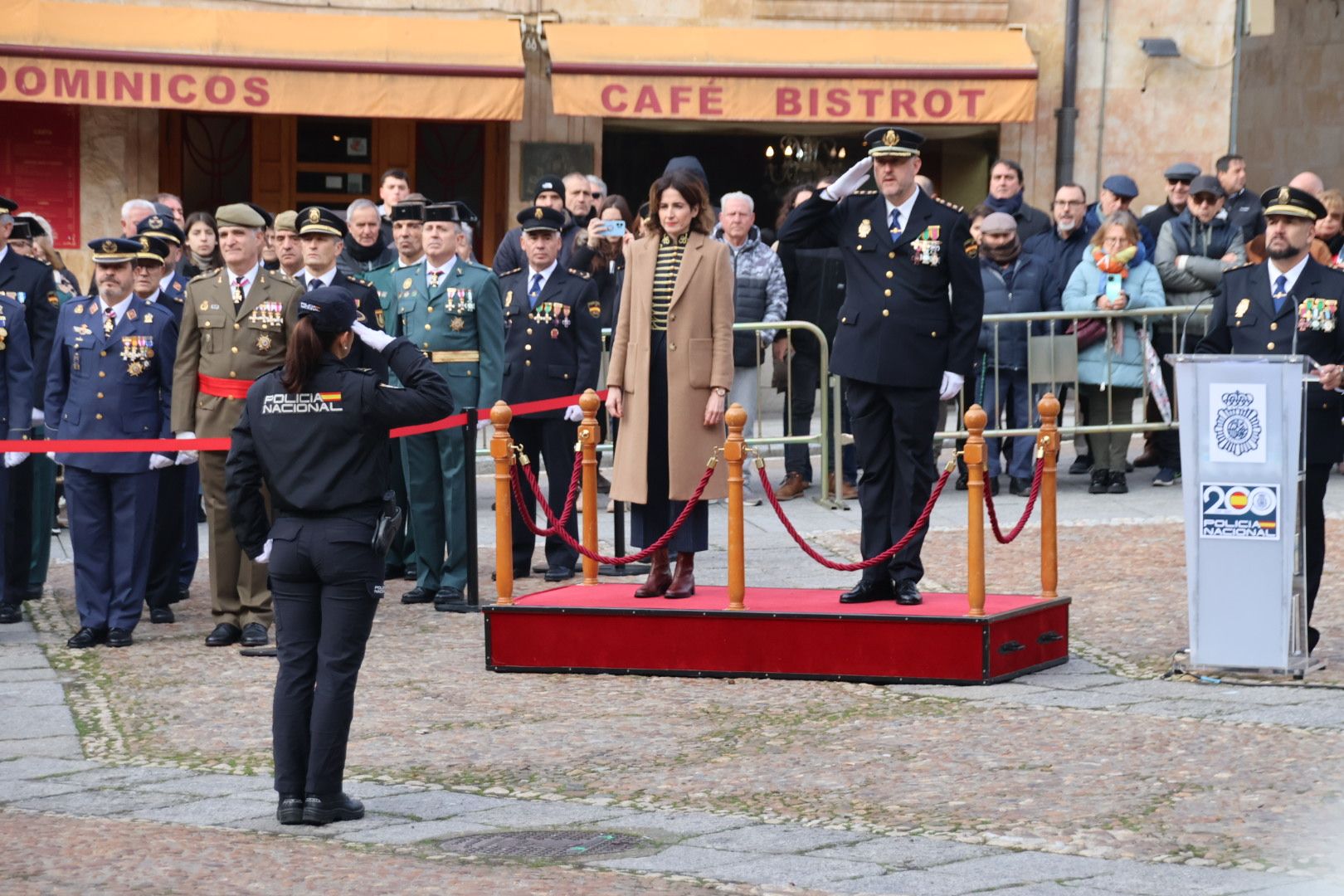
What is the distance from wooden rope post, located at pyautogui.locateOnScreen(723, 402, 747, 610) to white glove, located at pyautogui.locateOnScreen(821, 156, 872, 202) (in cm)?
105

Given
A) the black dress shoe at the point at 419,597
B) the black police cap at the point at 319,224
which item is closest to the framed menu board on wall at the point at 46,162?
the black dress shoe at the point at 419,597

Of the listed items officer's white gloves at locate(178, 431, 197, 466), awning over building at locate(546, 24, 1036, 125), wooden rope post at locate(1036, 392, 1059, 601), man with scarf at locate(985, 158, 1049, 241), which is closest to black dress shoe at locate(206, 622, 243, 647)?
officer's white gloves at locate(178, 431, 197, 466)

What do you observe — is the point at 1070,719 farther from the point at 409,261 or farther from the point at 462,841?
the point at 409,261

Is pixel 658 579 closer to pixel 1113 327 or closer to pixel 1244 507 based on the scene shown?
pixel 1244 507

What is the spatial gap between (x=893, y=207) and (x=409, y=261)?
139 inches

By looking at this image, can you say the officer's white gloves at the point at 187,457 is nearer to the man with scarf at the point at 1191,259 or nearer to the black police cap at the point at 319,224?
the black police cap at the point at 319,224

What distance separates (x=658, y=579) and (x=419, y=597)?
2212mm

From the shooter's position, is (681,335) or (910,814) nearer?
(910,814)

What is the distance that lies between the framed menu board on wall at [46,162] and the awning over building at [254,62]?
2.59 ft

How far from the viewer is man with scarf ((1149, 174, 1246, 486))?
1499cm

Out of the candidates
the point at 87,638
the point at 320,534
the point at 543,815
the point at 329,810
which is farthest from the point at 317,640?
the point at 87,638

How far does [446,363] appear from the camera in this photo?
1183 cm

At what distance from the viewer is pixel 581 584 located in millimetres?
10703

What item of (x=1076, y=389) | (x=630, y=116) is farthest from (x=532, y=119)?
(x=1076, y=389)
